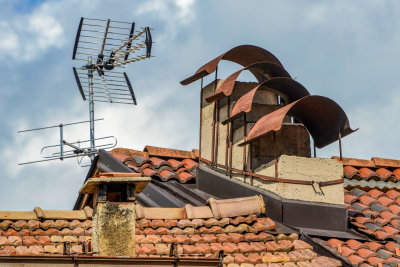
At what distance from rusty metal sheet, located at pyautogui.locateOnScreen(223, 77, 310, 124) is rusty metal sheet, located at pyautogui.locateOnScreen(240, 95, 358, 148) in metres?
0.32

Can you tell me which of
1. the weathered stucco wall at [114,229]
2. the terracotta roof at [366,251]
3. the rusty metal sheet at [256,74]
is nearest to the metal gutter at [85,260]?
the weathered stucco wall at [114,229]

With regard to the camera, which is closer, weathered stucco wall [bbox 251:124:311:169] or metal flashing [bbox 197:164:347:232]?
metal flashing [bbox 197:164:347:232]

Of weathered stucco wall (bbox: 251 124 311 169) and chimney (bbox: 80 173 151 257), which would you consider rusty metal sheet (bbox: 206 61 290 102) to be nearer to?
weathered stucco wall (bbox: 251 124 311 169)

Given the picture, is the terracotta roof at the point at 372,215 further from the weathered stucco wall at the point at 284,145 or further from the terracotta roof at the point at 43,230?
the terracotta roof at the point at 43,230

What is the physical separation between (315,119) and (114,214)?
184 inches

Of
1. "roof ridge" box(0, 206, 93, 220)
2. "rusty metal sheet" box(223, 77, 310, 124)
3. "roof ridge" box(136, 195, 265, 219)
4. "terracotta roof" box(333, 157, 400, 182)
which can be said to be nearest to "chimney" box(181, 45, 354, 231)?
"rusty metal sheet" box(223, 77, 310, 124)

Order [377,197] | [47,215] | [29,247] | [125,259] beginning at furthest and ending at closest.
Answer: [377,197]
[47,215]
[29,247]
[125,259]

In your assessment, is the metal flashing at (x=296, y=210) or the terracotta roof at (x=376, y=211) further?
the terracotta roof at (x=376, y=211)

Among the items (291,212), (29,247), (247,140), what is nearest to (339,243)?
(291,212)

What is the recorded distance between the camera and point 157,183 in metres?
15.1

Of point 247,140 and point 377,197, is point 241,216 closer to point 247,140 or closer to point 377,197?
point 247,140

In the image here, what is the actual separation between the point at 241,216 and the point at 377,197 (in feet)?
11.3

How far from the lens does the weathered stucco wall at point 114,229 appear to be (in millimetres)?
11062

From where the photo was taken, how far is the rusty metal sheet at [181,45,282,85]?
15.4 m
